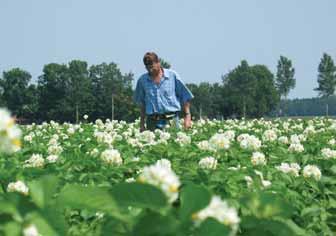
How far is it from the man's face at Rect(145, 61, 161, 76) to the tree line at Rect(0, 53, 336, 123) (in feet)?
222

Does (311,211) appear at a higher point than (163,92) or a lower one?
lower

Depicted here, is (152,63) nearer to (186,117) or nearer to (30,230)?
(186,117)

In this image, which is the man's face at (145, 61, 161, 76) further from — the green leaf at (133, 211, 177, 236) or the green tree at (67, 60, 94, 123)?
the green tree at (67, 60, 94, 123)

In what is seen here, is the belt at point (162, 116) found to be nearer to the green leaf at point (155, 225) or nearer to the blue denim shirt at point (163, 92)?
the blue denim shirt at point (163, 92)

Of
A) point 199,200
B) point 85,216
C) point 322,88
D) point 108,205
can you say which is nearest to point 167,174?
point 199,200

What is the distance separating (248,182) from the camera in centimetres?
335

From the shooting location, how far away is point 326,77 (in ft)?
279

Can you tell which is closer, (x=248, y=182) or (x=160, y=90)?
(x=248, y=182)

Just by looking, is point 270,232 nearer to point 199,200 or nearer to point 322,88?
point 199,200

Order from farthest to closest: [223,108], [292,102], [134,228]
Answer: [292,102] < [223,108] < [134,228]

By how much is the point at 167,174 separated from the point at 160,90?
22.4ft

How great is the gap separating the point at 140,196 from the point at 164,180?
0.06 meters

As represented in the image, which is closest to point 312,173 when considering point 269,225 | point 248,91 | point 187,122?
point 269,225

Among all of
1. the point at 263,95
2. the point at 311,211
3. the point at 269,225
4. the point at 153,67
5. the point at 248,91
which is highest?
the point at 248,91
